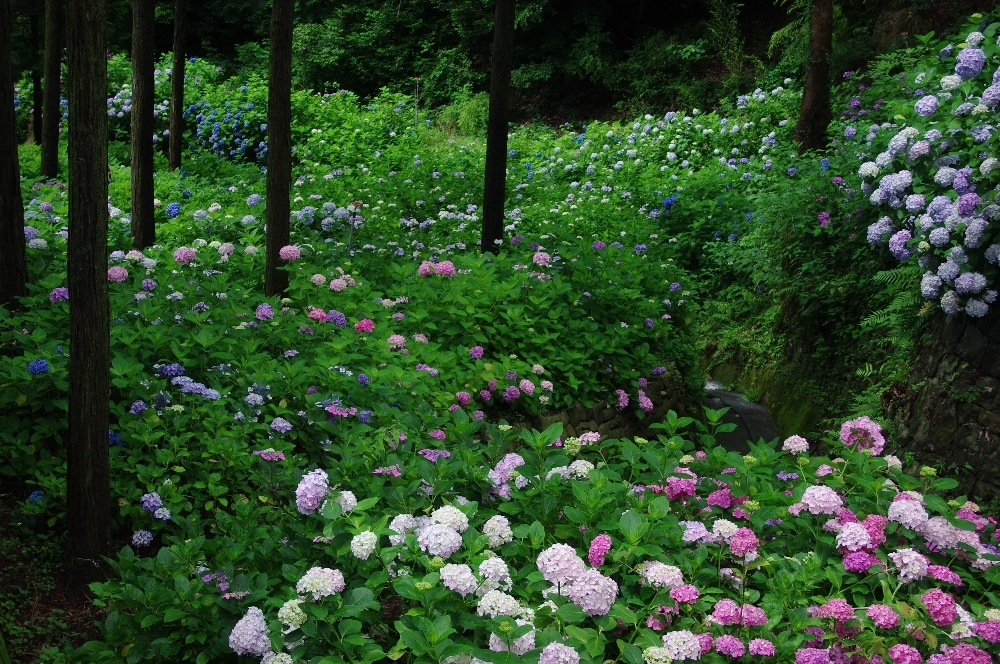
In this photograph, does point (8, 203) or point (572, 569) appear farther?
point (8, 203)

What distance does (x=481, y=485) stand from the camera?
9.96ft

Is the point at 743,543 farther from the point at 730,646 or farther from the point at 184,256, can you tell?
the point at 184,256

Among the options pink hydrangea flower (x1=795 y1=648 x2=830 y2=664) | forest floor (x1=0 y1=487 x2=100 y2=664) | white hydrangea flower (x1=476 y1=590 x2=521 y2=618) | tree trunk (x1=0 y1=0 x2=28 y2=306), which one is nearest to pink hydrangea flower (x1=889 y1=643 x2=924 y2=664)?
pink hydrangea flower (x1=795 y1=648 x2=830 y2=664)

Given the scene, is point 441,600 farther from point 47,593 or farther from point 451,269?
point 451,269

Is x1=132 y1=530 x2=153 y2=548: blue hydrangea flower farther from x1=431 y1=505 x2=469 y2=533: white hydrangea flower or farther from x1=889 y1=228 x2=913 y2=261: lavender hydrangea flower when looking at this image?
x1=889 y1=228 x2=913 y2=261: lavender hydrangea flower

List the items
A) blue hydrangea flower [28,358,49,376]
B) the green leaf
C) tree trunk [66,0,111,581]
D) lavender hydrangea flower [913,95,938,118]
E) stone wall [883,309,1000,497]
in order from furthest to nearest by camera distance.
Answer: lavender hydrangea flower [913,95,938,118], stone wall [883,309,1000,497], blue hydrangea flower [28,358,49,376], tree trunk [66,0,111,581], the green leaf

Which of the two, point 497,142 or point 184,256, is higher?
point 497,142

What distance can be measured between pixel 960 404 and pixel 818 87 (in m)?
6.28

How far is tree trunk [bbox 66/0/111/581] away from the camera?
122 inches

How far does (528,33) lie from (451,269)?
1555 centimetres

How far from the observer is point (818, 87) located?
1045 cm

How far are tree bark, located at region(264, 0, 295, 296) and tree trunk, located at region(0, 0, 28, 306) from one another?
1542 millimetres

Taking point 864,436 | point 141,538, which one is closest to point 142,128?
point 141,538

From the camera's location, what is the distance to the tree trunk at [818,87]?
1039cm
